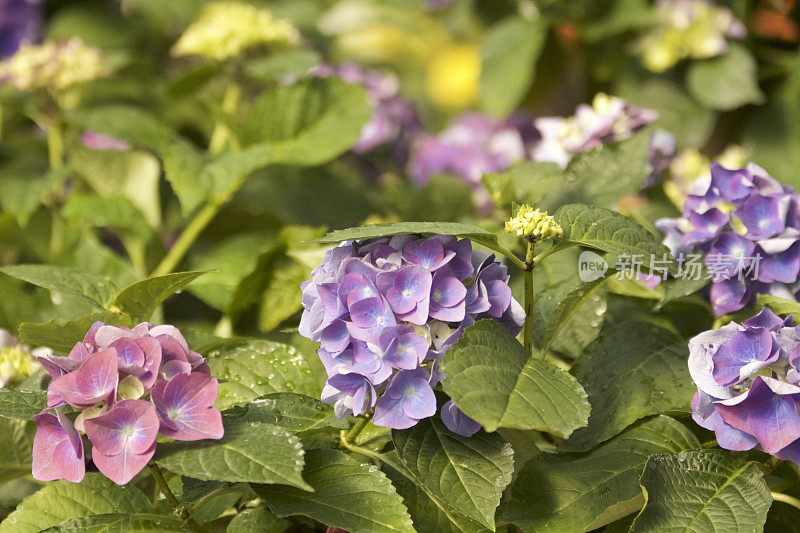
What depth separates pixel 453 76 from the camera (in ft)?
8.31

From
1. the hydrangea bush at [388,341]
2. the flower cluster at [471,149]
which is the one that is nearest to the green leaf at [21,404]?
the hydrangea bush at [388,341]

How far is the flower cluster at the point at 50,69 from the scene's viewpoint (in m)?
1.04

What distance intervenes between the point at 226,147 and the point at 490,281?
21.4 inches

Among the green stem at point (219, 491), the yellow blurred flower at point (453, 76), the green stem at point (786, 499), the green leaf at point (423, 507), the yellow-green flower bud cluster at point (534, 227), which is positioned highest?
the yellow-green flower bud cluster at point (534, 227)

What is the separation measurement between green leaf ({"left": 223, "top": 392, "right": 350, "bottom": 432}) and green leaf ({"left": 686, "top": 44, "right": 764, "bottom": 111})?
0.91 m

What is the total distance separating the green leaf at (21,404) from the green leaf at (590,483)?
0.31 metres

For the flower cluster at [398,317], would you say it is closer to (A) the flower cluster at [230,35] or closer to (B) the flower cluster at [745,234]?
(B) the flower cluster at [745,234]

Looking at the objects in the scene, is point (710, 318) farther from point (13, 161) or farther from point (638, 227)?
point (13, 161)

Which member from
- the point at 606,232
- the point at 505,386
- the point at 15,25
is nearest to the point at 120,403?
the point at 505,386

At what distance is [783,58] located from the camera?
129 centimetres

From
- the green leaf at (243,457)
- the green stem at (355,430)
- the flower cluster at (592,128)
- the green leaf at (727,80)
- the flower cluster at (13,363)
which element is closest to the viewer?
the green leaf at (243,457)

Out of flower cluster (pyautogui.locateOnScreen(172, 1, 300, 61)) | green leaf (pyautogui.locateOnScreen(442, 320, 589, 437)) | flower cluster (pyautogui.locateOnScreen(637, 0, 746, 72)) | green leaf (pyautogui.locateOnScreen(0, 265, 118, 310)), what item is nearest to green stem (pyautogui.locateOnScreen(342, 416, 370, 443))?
green leaf (pyautogui.locateOnScreen(442, 320, 589, 437))

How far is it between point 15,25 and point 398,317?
1.24m

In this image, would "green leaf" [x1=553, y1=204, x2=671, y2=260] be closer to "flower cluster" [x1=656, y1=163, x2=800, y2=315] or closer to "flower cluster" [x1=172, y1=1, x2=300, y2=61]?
"flower cluster" [x1=656, y1=163, x2=800, y2=315]
